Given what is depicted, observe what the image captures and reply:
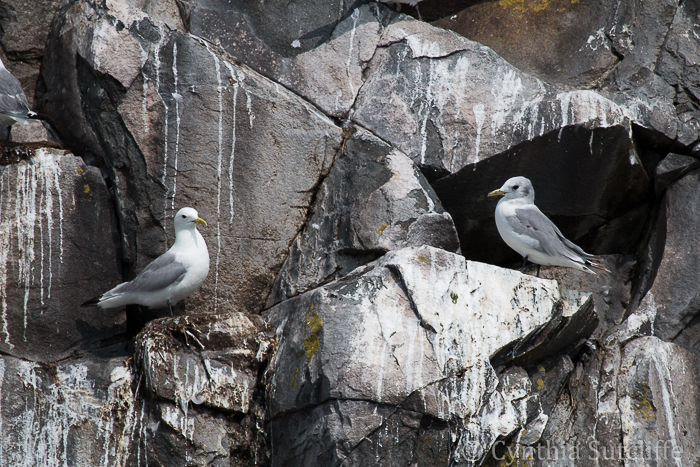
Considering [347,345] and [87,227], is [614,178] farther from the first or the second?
[87,227]

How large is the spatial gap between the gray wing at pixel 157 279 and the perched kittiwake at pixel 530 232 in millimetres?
2700

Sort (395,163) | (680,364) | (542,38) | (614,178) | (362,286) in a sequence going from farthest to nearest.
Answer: (542,38) < (614,178) < (395,163) < (680,364) < (362,286)

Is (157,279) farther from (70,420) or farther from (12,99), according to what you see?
(12,99)

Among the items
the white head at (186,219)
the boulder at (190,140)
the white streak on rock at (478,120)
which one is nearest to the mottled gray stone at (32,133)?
the boulder at (190,140)

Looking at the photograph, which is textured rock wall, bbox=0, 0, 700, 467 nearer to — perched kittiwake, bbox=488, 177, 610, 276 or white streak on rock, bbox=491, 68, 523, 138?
white streak on rock, bbox=491, 68, 523, 138

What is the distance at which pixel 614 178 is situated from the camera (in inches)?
274

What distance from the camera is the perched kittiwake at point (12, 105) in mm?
6160

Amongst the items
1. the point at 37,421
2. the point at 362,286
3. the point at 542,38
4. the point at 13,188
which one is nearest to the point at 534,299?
the point at 362,286

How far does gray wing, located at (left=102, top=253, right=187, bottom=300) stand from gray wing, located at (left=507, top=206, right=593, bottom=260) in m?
2.78

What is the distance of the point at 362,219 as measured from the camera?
630cm

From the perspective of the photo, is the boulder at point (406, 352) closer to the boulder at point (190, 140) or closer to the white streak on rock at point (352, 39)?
the boulder at point (190, 140)

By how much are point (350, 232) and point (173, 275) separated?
1483 millimetres

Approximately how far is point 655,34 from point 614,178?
5.05ft

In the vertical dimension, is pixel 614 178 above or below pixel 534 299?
above
